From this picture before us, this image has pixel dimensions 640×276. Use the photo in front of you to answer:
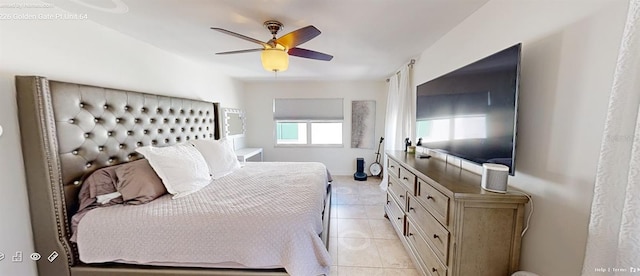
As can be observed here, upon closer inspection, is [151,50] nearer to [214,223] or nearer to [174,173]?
[174,173]

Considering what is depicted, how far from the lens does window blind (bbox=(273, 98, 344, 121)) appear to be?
464 centimetres

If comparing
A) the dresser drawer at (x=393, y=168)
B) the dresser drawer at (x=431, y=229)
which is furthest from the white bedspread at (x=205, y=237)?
the dresser drawer at (x=393, y=168)

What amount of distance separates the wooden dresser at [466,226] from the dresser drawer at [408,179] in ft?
0.48

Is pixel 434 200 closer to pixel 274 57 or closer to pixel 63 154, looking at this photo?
pixel 274 57

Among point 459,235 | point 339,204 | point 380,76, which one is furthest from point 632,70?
point 380,76

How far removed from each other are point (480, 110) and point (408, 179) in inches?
31.4

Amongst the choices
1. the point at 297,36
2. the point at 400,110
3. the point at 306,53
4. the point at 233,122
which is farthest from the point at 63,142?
the point at 400,110

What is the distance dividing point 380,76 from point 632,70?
11.5ft

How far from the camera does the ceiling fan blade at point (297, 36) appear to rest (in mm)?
1589

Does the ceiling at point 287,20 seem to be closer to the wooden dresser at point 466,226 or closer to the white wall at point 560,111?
the white wall at point 560,111

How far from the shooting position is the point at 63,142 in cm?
134

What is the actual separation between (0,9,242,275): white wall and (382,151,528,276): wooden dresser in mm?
2424

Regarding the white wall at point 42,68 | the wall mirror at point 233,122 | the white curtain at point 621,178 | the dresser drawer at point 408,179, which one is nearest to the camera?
the white curtain at point 621,178

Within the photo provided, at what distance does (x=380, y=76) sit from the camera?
411 centimetres
